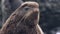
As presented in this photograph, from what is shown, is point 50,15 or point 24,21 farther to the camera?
point 50,15

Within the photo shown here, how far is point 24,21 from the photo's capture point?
1.26 meters

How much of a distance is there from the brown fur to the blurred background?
4.91 m

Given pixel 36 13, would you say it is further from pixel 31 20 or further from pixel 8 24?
pixel 8 24

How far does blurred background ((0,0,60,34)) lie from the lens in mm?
6307

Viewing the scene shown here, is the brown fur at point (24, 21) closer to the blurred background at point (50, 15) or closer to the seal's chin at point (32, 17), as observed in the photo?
the seal's chin at point (32, 17)


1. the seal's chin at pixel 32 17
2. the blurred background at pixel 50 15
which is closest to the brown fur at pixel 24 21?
the seal's chin at pixel 32 17

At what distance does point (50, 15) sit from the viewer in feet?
21.5

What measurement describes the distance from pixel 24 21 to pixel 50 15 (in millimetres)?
5347

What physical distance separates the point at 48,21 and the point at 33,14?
17.6 feet

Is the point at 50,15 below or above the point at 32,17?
below

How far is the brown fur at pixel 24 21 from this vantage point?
124 cm

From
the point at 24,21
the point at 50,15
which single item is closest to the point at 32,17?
the point at 24,21

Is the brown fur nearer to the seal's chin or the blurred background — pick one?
the seal's chin

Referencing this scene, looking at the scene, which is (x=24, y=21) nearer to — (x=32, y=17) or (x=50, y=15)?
(x=32, y=17)
